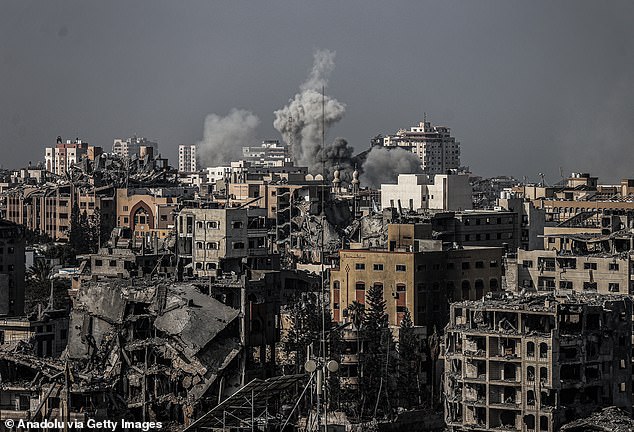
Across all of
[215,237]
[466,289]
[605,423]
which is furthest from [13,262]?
[605,423]

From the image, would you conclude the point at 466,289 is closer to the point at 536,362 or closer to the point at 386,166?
the point at 536,362

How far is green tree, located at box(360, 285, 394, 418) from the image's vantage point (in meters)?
49.1

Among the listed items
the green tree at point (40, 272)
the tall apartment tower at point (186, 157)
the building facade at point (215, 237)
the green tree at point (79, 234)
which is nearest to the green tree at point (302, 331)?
the building facade at point (215, 237)

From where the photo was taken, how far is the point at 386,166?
127125 mm

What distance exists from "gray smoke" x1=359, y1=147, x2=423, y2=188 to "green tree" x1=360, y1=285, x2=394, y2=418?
231 ft

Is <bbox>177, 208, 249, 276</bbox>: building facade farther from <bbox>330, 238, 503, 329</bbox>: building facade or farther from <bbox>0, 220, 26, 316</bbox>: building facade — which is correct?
<bbox>330, 238, 503, 329</bbox>: building facade

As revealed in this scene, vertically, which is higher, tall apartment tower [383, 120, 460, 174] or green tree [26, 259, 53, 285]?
tall apartment tower [383, 120, 460, 174]

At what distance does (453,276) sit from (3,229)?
61.9ft

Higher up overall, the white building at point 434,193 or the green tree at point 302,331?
the white building at point 434,193

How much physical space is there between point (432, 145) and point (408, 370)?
377ft

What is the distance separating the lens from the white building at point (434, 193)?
76.1m

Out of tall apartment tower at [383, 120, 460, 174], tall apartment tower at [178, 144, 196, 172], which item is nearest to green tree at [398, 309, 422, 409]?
tall apartment tower at [383, 120, 460, 174]

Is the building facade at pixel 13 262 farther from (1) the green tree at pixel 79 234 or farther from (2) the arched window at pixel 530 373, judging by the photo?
(2) the arched window at pixel 530 373

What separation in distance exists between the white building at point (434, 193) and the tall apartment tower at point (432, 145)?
7567 centimetres
